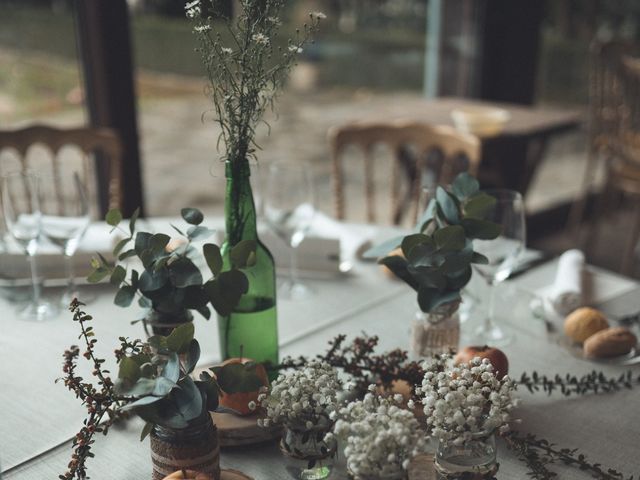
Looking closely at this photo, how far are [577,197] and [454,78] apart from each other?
40.0 inches

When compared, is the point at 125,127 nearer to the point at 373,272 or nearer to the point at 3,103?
the point at 3,103

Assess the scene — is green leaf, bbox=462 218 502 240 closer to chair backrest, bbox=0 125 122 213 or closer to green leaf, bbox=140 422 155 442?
green leaf, bbox=140 422 155 442

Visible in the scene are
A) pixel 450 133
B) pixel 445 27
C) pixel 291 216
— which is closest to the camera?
pixel 291 216

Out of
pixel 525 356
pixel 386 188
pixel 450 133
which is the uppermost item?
pixel 450 133

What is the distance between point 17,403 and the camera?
963 millimetres

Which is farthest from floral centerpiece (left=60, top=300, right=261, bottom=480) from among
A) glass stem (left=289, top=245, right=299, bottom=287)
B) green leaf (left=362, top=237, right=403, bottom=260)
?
glass stem (left=289, top=245, right=299, bottom=287)

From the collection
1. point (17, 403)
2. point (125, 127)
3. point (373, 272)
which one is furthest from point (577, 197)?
point (17, 403)

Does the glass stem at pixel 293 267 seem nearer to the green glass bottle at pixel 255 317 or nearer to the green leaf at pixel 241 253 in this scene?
the green glass bottle at pixel 255 317

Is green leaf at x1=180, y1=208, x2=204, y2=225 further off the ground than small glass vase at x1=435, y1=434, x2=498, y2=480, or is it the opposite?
green leaf at x1=180, y1=208, x2=204, y2=225

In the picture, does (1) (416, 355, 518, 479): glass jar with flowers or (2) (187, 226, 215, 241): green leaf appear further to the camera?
(2) (187, 226, 215, 241): green leaf

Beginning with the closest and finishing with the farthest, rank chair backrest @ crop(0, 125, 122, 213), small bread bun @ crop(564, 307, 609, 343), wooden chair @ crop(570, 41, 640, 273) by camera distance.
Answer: small bread bun @ crop(564, 307, 609, 343)
chair backrest @ crop(0, 125, 122, 213)
wooden chair @ crop(570, 41, 640, 273)

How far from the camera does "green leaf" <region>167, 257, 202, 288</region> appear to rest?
866mm

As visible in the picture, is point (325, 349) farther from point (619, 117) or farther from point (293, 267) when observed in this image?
point (619, 117)

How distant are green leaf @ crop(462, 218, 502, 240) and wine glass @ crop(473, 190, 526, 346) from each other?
15 cm
